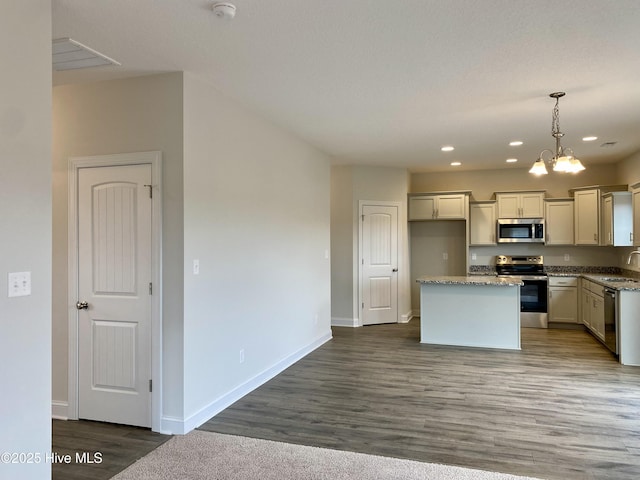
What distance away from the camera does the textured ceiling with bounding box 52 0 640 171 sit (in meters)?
2.47

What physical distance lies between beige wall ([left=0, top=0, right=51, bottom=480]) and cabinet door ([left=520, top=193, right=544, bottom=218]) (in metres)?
7.33

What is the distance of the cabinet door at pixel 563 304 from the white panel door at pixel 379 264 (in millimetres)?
2585

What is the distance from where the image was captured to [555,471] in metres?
2.76

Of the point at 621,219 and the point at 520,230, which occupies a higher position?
the point at 621,219

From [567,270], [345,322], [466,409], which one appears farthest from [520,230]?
[466,409]

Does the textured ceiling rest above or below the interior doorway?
above

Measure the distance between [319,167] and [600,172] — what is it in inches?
198

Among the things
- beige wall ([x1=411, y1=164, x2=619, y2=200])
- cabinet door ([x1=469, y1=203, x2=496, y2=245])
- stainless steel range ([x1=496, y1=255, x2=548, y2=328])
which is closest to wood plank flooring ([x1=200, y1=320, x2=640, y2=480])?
stainless steel range ([x1=496, y1=255, x2=548, y2=328])

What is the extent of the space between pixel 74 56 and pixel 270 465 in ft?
10.2

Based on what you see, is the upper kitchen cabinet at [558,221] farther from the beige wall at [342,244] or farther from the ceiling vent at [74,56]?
the ceiling vent at [74,56]

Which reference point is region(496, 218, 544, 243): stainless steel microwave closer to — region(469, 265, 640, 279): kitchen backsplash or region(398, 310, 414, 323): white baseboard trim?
region(469, 265, 640, 279): kitchen backsplash

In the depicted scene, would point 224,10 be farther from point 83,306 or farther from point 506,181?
point 506,181

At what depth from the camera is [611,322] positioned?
17.9ft

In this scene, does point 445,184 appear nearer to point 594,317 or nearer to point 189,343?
point 594,317
